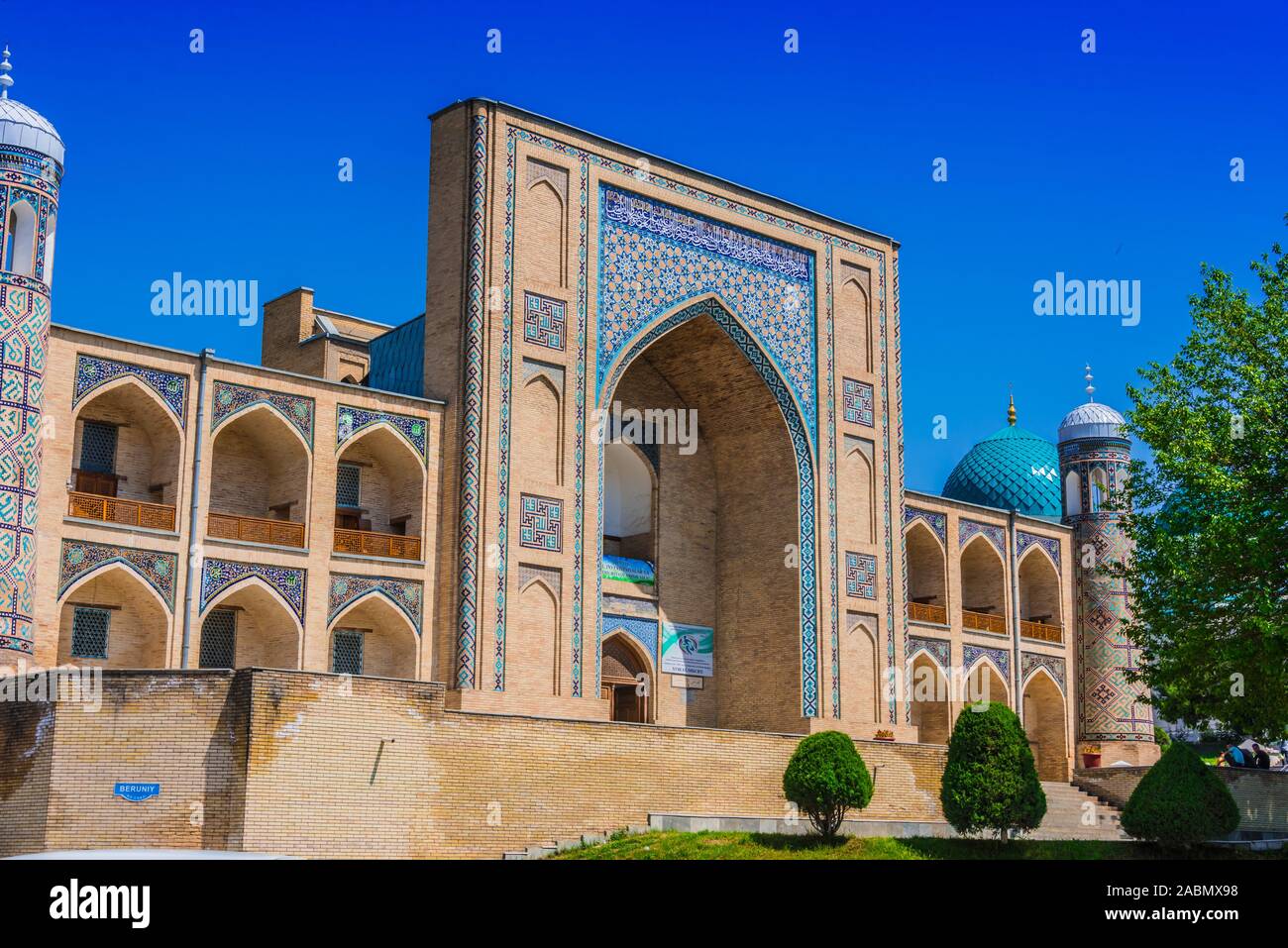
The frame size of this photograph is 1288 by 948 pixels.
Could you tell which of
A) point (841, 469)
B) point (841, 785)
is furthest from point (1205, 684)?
point (841, 469)

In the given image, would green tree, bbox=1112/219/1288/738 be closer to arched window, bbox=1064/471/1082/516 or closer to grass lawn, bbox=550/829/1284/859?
grass lawn, bbox=550/829/1284/859

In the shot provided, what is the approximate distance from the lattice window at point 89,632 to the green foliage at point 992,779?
9241 mm

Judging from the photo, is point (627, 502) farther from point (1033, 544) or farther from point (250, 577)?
point (1033, 544)

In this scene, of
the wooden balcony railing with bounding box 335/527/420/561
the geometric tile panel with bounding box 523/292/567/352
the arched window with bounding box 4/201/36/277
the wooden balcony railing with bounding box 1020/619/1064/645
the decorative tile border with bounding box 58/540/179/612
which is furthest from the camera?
the wooden balcony railing with bounding box 1020/619/1064/645

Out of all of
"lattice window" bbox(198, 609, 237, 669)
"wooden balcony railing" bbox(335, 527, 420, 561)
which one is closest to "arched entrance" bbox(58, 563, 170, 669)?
"lattice window" bbox(198, 609, 237, 669)

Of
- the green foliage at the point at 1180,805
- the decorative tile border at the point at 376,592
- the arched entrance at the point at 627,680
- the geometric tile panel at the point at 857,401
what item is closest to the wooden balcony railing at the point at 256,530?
the decorative tile border at the point at 376,592

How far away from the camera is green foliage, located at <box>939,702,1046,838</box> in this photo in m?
15.7

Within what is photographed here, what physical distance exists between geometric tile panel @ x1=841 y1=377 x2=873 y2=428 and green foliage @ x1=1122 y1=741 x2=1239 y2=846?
25.8ft

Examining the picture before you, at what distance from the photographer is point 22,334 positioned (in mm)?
15797

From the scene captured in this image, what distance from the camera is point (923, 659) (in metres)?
25.0

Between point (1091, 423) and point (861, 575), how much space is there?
7580mm

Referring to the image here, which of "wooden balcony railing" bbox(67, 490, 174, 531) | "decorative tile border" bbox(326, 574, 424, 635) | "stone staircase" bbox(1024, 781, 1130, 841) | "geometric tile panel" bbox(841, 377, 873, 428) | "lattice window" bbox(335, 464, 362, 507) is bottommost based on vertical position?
"stone staircase" bbox(1024, 781, 1130, 841)

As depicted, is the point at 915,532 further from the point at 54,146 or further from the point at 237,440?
the point at 54,146

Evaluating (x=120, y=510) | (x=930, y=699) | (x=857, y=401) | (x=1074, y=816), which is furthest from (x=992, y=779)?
(x=930, y=699)
